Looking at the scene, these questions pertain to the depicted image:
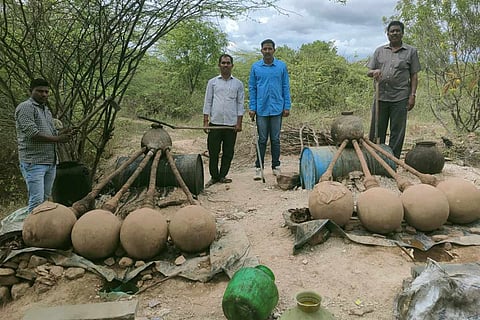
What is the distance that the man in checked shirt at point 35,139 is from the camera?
391 cm

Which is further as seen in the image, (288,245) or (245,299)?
(288,245)

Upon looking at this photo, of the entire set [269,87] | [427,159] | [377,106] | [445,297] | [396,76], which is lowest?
[445,297]

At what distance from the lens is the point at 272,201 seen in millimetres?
5145

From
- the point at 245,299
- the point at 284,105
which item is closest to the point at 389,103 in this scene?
the point at 284,105

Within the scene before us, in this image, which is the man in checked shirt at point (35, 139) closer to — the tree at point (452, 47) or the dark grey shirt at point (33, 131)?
the dark grey shirt at point (33, 131)

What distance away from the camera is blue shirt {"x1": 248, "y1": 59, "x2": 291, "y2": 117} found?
5820 mm

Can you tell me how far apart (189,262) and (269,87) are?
3073mm

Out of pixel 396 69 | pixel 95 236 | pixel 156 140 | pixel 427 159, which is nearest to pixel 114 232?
pixel 95 236

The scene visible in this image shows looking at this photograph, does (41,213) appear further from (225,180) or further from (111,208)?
(225,180)

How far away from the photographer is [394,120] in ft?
18.9

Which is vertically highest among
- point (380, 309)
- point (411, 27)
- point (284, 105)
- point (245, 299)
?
point (411, 27)

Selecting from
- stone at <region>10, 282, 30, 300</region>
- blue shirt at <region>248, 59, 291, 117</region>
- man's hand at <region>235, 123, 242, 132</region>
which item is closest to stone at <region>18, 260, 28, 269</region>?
stone at <region>10, 282, 30, 300</region>

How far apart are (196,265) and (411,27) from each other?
25.6 feet

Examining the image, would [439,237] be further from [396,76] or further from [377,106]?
[396,76]
